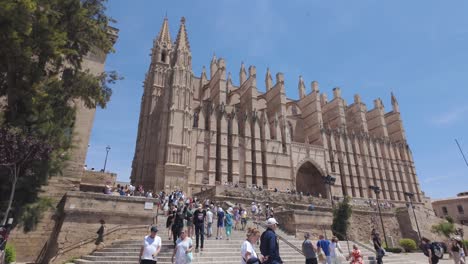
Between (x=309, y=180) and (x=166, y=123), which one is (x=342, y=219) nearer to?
(x=166, y=123)

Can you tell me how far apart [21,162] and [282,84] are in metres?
30.9

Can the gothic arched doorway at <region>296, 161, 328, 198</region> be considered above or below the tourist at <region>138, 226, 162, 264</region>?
above

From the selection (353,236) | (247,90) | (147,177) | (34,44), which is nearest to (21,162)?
(34,44)

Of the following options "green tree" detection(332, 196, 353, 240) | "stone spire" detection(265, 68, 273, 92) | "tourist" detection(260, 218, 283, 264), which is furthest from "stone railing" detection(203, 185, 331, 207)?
"stone spire" detection(265, 68, 273, 92)

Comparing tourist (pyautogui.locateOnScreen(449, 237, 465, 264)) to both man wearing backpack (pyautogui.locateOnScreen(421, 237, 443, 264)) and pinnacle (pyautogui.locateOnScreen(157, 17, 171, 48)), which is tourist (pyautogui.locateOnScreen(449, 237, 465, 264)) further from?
pinnacle (pyautogui.locateOnScreen(157, 17, 171, 48))

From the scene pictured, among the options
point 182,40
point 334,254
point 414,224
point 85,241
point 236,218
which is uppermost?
point 182,40

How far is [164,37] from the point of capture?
35.2 m

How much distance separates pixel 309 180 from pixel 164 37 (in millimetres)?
24488

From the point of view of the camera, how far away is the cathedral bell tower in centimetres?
2431

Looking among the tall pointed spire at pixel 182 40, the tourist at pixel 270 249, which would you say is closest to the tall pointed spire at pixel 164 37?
the tall pointed spire at pixel 182 40

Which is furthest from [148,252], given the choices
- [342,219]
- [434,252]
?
[342,219]

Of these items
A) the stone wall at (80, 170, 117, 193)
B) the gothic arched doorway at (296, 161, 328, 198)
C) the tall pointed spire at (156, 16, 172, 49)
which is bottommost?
the stone wall at (80, 170, 117, 193)

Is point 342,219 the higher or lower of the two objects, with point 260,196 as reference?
lower

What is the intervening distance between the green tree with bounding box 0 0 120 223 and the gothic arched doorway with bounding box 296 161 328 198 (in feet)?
98.2
